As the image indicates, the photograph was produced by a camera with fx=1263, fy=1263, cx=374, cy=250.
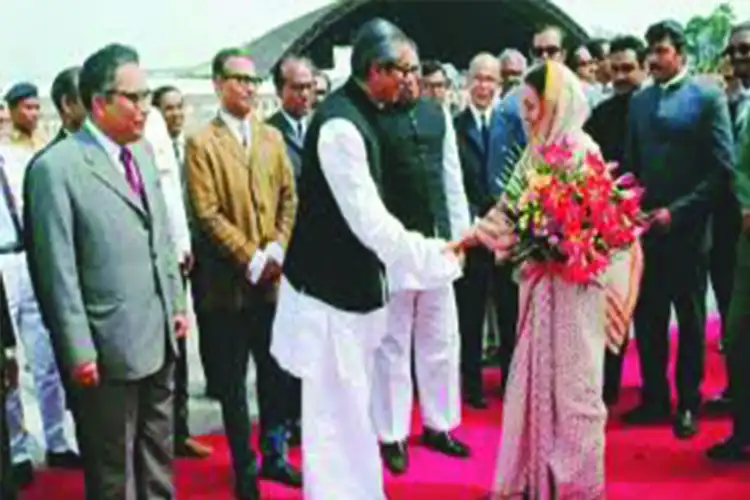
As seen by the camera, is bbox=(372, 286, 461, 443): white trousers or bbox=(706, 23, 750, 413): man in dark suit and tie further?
bbox=(706, 23, 750, 413): man in dark suit and tie

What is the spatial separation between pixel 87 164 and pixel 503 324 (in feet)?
10.1

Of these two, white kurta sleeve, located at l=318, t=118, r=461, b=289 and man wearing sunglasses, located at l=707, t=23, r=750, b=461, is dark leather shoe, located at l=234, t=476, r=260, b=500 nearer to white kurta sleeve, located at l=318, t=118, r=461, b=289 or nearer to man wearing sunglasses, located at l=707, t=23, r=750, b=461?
white kurta sleeve, located at l=318, t=118, r=461, b=289

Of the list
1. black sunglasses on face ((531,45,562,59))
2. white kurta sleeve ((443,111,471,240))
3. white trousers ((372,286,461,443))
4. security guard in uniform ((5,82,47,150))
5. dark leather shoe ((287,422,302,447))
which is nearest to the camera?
white trousers ((372,286,461,443))

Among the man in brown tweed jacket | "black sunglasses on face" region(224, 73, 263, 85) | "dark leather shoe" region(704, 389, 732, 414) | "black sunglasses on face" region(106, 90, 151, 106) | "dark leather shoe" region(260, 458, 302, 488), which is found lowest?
"dark leather shoe" region(704, 389, 732, 414)

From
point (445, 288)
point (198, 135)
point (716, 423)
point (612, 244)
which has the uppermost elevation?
point (198, 135)

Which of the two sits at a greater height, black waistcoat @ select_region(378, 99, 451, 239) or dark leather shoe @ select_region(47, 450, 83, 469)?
black waistcoat @ select_region(378, 99, 451, 239)

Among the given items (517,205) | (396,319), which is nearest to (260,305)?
(396,319)

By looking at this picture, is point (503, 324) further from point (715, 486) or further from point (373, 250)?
point (373, 250)

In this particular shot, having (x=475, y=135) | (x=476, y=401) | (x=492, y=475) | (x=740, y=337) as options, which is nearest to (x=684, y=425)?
(x=740, y=337)

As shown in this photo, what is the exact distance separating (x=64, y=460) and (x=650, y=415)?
2670 millimetres

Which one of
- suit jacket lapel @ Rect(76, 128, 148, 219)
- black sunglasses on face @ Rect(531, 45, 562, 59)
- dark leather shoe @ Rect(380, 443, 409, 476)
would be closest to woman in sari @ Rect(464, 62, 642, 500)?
dark leather shoe @ Rect(380, 443, 409, 476)

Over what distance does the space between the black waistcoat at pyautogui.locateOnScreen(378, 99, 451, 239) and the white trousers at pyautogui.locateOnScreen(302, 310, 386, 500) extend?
2.68 ft

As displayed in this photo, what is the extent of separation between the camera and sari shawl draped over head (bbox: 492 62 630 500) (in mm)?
4418

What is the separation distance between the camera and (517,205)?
4348mm
